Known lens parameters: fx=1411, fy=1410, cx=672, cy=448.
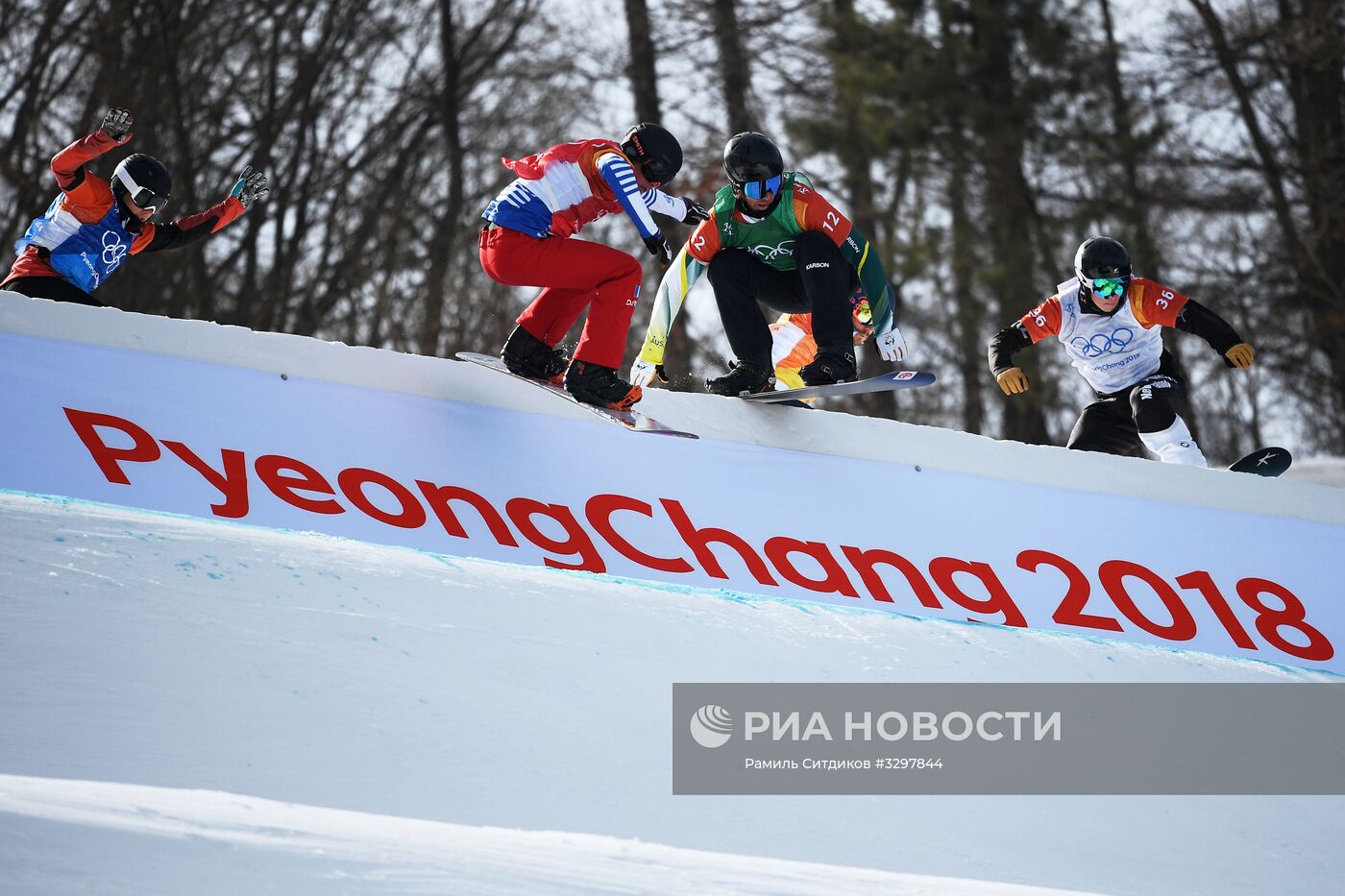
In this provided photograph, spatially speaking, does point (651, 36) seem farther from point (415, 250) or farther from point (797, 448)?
point (797, 448)

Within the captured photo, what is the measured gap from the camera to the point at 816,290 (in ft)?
19.8

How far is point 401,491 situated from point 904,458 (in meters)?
2.15

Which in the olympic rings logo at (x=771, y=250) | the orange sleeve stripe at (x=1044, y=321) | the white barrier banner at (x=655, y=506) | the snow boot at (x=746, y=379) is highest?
the olympic rings logo at (x=771, y=250)

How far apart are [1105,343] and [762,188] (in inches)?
75.0

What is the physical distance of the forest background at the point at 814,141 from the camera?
16.7 metres

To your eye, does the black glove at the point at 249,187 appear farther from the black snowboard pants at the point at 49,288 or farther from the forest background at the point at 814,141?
the forest background at the point at 814,141

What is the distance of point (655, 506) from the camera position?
19.2 ft

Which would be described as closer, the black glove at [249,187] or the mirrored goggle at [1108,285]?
the mirrored goggle at [1108,285]

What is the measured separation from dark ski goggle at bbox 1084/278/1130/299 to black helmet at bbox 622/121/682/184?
213 centimetres

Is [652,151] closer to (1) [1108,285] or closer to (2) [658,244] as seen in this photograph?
(2) [658,244]

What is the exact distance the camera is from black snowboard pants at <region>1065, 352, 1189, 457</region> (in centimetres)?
661

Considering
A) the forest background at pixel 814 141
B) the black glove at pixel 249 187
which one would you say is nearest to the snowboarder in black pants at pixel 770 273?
the black glove at pixel 249 187

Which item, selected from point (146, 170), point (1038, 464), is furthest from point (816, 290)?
point (146, 170)

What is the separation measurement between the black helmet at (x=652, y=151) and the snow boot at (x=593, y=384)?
0.81 m
